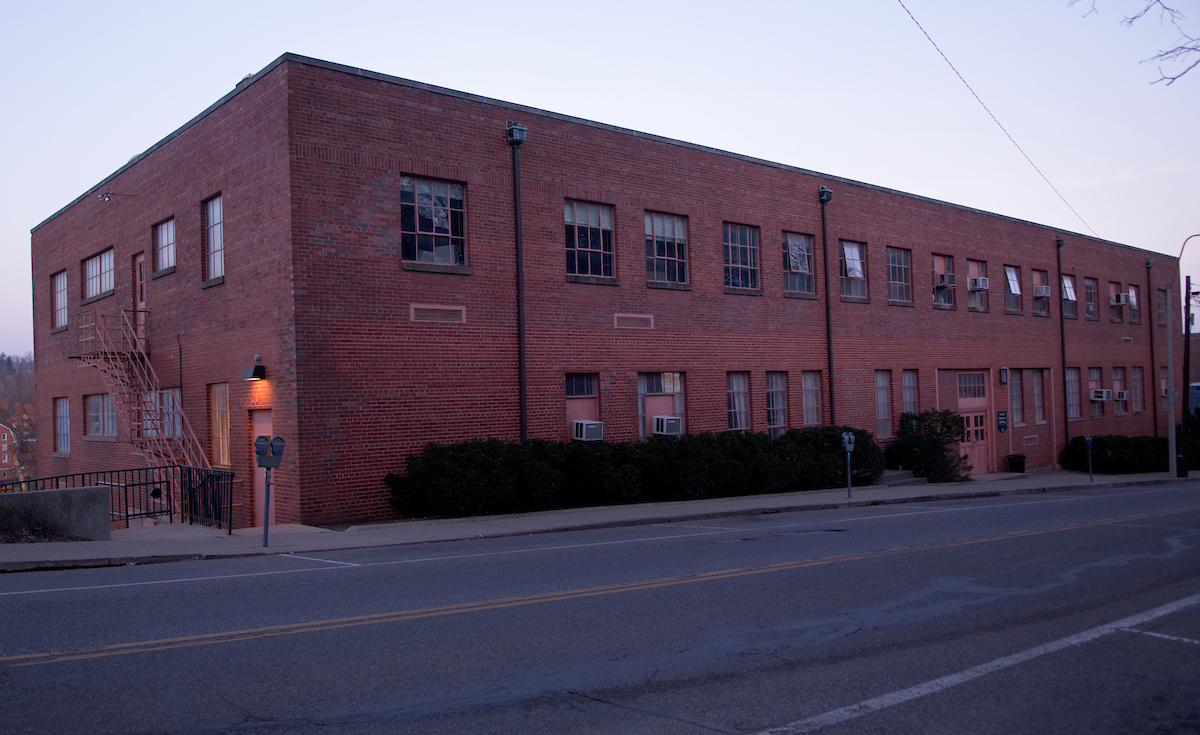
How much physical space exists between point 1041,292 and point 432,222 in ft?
87.3

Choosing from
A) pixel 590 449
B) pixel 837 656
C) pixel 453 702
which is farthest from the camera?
pixel 590 449

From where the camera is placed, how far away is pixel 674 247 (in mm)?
22031

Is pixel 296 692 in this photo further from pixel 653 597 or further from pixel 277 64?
pixel 277 64

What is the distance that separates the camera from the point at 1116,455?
3503 centimetres

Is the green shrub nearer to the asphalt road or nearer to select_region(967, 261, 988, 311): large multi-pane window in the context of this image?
select_region(967, 261, 988, 311): large multi-pane window

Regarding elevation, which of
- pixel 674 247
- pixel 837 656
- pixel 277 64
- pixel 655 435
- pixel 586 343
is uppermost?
pixel 277 64

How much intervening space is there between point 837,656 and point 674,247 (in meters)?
16.2

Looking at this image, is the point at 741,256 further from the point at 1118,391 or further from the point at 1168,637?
the point at 1118,391

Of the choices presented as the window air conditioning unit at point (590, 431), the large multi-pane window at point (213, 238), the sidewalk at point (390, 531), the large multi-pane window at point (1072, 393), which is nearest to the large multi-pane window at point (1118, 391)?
the large multi-pane window at point (1072, 393)

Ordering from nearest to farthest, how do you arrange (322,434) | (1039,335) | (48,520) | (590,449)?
(48,520) < (322,434) < (590,449) < (1039,335)

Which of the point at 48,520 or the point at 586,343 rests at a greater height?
the point at 586,343

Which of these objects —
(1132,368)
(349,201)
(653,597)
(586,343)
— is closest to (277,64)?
(349,201)

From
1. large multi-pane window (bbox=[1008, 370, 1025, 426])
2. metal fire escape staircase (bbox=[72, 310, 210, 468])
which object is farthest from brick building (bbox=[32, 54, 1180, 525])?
large multi-pane window (bbox=[1008, 370, 1025, 426])

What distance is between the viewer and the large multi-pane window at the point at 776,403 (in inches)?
947
